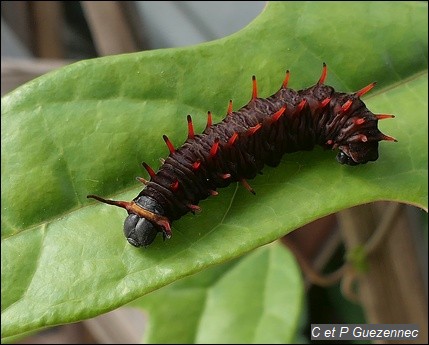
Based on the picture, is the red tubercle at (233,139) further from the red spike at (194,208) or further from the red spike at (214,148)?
the red spike at (194,208)

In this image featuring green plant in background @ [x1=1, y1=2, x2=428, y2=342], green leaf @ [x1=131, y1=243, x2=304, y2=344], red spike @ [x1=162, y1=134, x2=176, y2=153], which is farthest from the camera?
green leaf @ [x1=131, y1=243, x2=304, y2=344]

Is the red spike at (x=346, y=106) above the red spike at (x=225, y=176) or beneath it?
above

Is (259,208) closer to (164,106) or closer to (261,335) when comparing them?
(164,106)

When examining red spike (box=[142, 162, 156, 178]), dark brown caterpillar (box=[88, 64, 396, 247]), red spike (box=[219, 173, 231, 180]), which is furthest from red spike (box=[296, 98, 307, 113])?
red spike (box=[142, 162, 156, 178])

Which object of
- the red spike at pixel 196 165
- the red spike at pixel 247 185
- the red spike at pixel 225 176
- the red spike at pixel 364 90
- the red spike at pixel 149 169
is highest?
the red spike at pixel 149 169

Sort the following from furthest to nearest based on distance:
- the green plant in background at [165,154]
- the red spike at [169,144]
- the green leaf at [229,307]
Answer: the green leaf at [229,307] < the red spike at [169,144] < the green plant in background at [165,154]

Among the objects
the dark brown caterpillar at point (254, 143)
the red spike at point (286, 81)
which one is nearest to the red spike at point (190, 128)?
the dark brown caterpillar at point (254, 143)

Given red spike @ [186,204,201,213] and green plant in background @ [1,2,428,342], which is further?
red spike @ [186,204,201,213]

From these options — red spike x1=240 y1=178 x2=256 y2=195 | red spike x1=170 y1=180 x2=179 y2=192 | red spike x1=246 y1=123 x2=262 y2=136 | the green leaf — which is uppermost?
red spike x1=246 y1=123 x2=262 y2=136

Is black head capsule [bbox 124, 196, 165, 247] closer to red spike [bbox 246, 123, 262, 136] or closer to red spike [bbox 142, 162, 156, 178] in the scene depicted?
red spike [bbox 142, 162, 156, 178]
